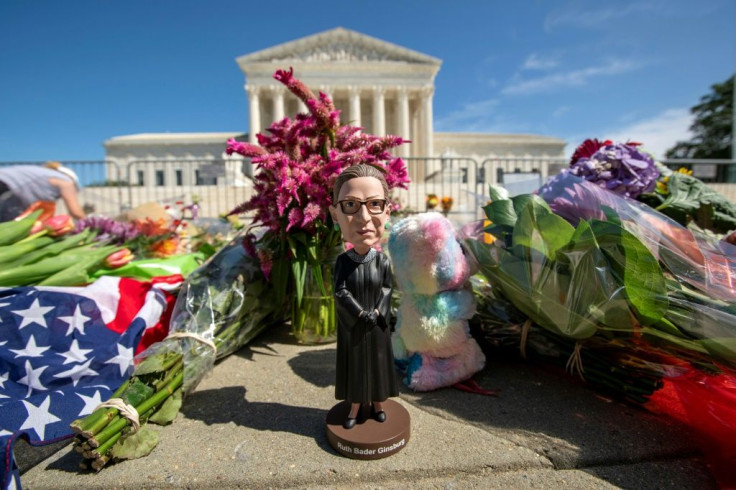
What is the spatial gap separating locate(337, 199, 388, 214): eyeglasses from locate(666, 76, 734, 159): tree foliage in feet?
141

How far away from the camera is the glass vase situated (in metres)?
2.40

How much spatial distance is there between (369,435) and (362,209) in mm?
822

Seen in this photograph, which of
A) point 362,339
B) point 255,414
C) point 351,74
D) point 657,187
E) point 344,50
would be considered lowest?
point 255,414

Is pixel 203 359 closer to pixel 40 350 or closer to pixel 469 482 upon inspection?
pixel 40 350

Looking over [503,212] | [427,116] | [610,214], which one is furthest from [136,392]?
[427,116]

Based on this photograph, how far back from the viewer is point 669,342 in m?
1.34

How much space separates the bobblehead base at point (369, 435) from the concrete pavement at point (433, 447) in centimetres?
3

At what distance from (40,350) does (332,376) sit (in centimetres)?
136

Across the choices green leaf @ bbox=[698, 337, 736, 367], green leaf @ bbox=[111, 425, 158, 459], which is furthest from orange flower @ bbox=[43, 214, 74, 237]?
green leaf @ bbox=[698, 337, 736, 367]

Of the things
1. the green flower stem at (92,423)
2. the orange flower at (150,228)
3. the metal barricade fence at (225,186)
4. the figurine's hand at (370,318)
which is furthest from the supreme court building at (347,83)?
the green flower stem at (92,423)

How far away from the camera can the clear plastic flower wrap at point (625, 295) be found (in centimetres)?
127

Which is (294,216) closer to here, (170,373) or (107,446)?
(170,373)

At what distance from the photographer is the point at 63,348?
1.74m

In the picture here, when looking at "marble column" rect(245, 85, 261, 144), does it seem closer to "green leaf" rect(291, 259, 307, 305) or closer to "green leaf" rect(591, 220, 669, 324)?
"green leaf" rect(291, 259, 307, 305)
